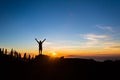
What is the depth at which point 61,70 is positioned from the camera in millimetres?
17453

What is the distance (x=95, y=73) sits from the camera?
16844 mm

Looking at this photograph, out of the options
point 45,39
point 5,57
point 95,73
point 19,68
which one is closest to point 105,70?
point 95,73

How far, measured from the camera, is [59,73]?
1706 cm

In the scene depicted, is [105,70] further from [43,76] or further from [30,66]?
[30,66]

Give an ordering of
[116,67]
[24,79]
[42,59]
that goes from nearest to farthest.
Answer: [24,79] < [116,67] < [42,59]

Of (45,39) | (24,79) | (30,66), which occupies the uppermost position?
(45,39)

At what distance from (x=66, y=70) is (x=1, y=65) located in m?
7.74

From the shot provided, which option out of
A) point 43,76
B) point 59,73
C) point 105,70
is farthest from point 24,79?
point 105,70

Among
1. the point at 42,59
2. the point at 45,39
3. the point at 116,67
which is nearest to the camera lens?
the point at 116,67

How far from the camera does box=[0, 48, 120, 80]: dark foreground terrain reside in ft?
54.6

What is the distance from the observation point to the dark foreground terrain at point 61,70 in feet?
54.6

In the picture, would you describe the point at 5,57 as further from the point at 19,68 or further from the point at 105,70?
the point at 105,70

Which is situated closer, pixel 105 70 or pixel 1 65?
pixel 105 70

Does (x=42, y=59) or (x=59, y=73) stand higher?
(x=42, y=59)
